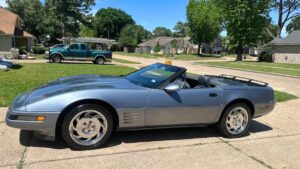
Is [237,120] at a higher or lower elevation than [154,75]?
lower

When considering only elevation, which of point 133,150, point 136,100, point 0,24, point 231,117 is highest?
point 0,24

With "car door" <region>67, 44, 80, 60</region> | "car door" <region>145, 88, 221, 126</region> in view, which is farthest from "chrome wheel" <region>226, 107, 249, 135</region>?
"car door" <region>67, 44, 80, 60</region>

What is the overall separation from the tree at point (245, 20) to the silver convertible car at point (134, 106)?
3857 cm

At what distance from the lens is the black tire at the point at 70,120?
4.34 metres

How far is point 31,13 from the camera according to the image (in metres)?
54.8

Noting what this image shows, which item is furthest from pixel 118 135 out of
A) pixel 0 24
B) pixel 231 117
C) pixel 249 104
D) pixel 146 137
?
pixel 0 24

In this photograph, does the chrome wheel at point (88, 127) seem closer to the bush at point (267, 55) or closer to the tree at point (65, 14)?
the bush at point (267, 55)

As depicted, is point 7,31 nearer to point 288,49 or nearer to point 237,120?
point 237,120

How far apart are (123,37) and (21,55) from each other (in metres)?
61.9

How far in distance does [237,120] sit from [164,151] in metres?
1.65

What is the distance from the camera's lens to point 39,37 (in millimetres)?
57500

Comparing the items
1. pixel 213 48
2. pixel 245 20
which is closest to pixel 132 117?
pixel 245 20

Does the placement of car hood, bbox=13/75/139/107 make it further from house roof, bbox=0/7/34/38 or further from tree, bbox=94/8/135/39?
tree, bbox=94/8/135/39

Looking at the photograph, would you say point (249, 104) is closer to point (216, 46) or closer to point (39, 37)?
point (39, 37)
